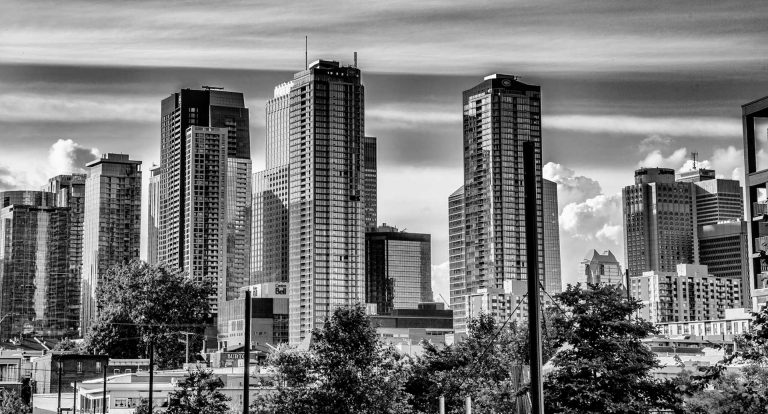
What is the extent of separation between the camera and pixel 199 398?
83.2 metres

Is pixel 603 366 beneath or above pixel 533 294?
beneath

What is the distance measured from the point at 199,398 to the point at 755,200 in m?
84.2

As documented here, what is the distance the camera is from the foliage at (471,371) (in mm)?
85275

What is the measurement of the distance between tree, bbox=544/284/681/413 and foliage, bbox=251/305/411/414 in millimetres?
19394

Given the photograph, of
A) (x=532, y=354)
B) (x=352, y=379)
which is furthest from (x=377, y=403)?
(x=532, y=354)

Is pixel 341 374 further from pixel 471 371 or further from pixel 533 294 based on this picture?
pixel 533 294

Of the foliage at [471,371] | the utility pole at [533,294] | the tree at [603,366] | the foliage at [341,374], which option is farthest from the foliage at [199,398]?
the utility pole at [533,294]

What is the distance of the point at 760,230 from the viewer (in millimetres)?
141375

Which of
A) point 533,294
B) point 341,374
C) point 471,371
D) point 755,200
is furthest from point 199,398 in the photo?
point 755,200

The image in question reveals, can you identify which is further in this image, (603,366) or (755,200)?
(755,200)

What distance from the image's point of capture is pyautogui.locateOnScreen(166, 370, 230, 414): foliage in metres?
82.6

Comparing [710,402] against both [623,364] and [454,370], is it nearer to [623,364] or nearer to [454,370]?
[623,364]

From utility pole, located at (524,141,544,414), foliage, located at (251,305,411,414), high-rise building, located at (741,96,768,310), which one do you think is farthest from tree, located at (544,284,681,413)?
high-rise building, located at (741,96,768,310)

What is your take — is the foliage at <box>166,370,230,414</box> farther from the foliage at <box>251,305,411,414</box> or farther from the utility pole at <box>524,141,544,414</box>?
the utility pole at <box>524,141,544,414</box>
